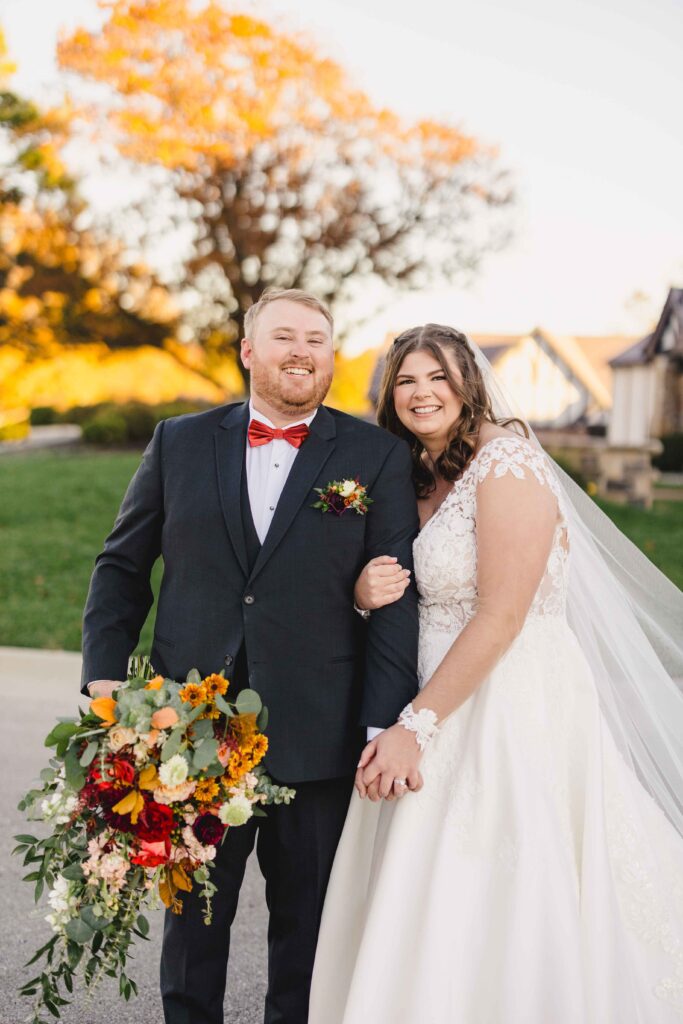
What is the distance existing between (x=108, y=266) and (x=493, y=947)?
20.2 metres

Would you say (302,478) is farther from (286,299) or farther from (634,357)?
(634,357)

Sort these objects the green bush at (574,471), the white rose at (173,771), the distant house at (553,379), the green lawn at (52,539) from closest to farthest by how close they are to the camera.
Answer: the white rose at (173,771)
the green lawn at (52,539)
the green bush at (574,471)
the distant house at (553,379)

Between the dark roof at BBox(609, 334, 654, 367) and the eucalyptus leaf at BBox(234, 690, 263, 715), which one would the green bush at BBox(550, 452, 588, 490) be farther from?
the eucalyptus leaf at BBox(234, 690, 263, 715)

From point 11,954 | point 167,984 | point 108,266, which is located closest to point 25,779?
point 11,954

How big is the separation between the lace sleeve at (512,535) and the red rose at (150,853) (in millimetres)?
1053

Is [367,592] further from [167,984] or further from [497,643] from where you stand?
[167,984]

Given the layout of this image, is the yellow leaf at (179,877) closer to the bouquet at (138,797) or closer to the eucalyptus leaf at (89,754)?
the bouquet at (138,797)

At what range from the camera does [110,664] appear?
2.85m

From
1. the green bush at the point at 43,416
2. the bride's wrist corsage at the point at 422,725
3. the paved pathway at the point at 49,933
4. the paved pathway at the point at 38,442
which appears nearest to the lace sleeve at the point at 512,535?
the bride's wrist corsage at the point at 422,725

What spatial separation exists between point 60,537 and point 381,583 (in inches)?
370

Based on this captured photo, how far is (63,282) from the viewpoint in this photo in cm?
2081

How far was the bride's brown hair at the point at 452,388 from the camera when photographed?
292 cm

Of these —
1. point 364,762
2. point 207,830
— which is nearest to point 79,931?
point 207,830

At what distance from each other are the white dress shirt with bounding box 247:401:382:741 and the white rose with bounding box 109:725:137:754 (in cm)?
73
